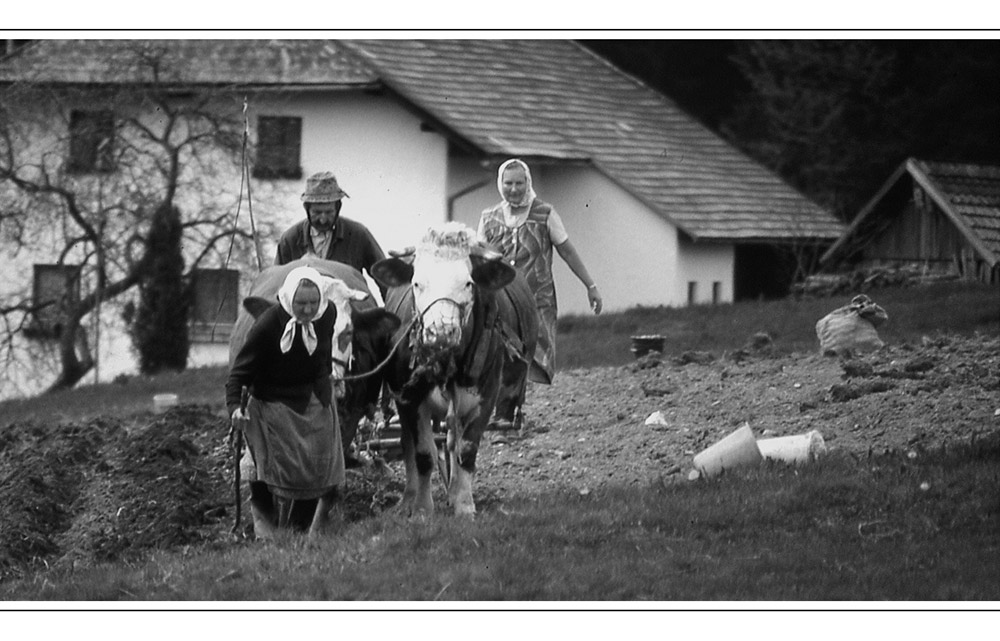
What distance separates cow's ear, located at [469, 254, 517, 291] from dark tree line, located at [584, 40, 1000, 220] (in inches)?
803

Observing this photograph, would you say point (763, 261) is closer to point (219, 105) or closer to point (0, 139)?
point (219, 105)

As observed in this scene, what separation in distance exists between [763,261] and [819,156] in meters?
3.65

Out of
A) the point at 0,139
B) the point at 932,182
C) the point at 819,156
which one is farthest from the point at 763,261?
the point at 0,139

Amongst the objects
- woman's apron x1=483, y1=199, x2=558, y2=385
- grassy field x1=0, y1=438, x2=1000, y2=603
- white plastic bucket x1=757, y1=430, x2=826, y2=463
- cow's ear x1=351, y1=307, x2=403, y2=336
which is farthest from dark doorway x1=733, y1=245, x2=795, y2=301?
cow's ear x1=351, y1=307, x2=403, y2=336

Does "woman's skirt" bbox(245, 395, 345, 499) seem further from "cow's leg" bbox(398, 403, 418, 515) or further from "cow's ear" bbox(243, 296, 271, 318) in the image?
"cow's leg" bbox(398, 403, 418, 515)

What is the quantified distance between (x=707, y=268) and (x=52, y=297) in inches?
396

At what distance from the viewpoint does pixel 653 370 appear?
52.7 ft

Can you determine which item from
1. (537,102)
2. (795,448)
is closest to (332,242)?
(795,448)

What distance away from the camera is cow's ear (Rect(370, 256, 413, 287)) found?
417 inches

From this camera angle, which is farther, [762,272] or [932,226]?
[762,272]

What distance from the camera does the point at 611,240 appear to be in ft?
94.2

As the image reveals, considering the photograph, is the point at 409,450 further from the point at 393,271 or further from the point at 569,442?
the point at 569,442

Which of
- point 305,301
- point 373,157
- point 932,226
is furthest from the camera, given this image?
point 373,157

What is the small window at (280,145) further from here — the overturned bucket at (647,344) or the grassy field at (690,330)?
the overturned bucket at (647,344)
